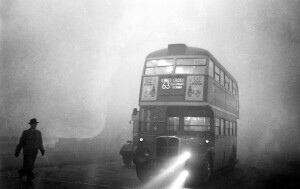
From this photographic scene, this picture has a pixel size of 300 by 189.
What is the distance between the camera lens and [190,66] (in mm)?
11070

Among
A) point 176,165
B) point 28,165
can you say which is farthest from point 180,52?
point 28,165

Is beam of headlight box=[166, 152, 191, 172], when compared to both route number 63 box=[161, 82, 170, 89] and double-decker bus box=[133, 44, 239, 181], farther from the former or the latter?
route number 63 box=[161, 82, 170, 89]

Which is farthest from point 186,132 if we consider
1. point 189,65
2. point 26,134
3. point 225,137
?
point 26,134

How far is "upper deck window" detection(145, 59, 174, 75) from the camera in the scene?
1123 centimetres

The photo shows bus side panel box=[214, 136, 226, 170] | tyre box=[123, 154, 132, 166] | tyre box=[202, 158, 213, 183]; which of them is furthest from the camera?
tyre box=[123, 154, 132, 166]

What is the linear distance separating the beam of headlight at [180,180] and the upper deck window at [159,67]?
355 cm

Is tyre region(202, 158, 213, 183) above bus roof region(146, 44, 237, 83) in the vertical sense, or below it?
below

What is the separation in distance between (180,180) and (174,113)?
232 centimetres

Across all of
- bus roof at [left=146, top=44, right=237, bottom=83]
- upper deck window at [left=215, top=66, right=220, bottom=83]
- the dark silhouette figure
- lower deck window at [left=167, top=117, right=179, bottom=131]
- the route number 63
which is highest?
bus roof at [left=146, top=44, right=237, bottom=83]

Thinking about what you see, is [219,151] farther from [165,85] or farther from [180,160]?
[165,85]

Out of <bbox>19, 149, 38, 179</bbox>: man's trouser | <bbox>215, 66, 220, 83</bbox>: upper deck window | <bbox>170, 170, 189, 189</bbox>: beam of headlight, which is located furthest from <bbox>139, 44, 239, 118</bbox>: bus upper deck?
<bbox>19, 149, 38, 179</bbox>: man's trouser

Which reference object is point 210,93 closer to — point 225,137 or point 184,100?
point 184,100

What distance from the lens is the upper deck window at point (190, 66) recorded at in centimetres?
1092

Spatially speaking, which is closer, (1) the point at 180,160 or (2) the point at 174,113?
(1) the point at 180,160
